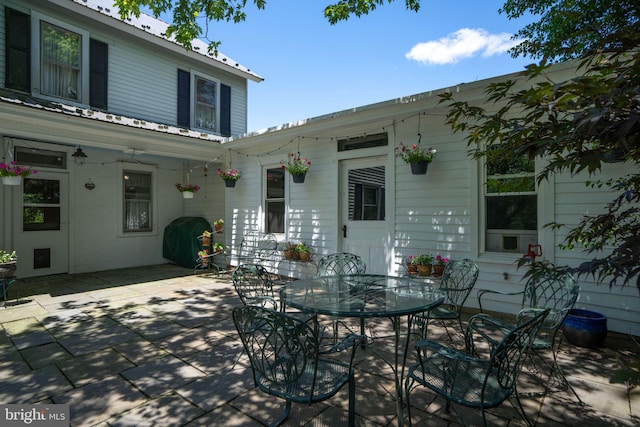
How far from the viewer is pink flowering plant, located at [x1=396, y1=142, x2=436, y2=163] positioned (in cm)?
452

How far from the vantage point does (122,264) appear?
7871mm

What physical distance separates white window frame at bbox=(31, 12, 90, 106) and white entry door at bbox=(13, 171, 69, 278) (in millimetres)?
1614

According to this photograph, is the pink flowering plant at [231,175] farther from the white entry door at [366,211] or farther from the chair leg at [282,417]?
the chair leg at [282,417]

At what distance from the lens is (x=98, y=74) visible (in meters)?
7.21

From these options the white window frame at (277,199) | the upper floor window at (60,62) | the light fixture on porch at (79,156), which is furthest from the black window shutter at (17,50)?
the white window frame at (277,199)

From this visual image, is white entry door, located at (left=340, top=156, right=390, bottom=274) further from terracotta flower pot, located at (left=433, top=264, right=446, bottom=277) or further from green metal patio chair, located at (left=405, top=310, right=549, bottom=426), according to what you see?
green metal patio chair, located at (left=405, top=310, right=549, bottom=426)

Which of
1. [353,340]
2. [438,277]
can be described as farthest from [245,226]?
[353,340]

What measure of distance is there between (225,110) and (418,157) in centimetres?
690

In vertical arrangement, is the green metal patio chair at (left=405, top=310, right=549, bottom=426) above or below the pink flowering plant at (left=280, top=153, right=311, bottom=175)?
below

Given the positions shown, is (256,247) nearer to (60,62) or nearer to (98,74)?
(98,74)

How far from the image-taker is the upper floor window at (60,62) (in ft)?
21.7

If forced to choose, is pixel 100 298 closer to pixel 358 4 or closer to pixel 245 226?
pixel 245 226

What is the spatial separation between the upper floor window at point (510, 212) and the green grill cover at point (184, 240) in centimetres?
629

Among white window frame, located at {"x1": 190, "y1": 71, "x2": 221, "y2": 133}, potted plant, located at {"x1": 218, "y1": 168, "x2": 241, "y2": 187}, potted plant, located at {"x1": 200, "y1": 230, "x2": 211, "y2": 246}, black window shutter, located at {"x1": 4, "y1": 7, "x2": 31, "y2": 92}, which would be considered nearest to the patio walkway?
potted plant, located at {"x1": 200, "y1": 230, "x2": 211, "y2": 246}
